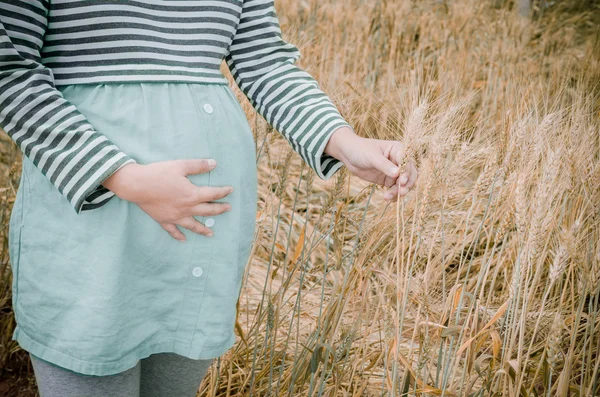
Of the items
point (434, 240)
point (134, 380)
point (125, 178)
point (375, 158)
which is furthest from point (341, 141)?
point (134, 380)

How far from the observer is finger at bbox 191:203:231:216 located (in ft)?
2.20

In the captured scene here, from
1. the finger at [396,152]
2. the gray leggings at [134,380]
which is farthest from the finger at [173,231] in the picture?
the finger at [396,152]

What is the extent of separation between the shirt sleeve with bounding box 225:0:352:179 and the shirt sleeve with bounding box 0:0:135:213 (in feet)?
0.93

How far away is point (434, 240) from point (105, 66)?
0.51 metres

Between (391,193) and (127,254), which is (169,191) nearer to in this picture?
(127,254)

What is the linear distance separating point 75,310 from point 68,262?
0.19 ft

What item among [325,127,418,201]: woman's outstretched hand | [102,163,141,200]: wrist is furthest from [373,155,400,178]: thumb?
[102,163,141,200]: wrist

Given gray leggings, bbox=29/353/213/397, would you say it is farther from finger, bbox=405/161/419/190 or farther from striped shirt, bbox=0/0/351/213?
finger, bbox=405/161/419/190

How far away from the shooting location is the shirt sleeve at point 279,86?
82 centimetres

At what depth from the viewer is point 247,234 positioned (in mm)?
803

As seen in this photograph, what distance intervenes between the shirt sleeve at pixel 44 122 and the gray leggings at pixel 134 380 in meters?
0.23

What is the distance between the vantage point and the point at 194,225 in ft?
2.26

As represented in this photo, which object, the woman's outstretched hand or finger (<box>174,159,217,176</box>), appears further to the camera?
the woman's outstretched hand

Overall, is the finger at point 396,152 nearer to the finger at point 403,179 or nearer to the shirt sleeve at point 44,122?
the finger at point 403,179
